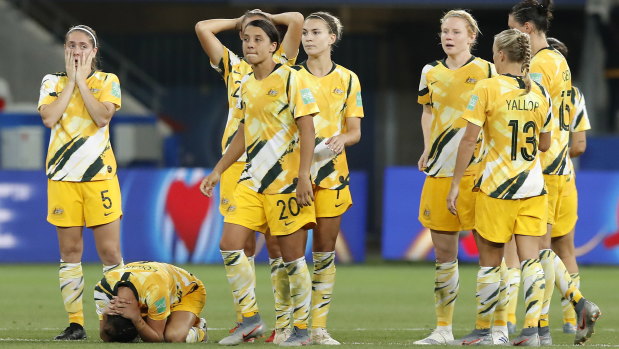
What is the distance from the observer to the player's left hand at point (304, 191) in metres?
7.43

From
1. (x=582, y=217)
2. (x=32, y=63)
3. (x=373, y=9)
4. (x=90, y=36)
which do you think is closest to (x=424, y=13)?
(x=373, y=9)

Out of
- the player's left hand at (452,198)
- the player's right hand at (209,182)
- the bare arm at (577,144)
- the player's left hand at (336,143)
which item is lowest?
the player's left hand at (452,198)

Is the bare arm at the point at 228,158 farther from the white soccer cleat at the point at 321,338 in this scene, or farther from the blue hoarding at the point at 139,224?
the blue hoarding at the point at 139,224

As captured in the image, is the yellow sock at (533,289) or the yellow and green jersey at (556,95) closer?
the yellow sock at (533,289)

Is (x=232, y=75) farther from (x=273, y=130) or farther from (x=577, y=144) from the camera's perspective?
(x=577, y=144)

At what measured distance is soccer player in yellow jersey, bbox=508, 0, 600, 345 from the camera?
27.2 feet

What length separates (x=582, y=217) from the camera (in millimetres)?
15328

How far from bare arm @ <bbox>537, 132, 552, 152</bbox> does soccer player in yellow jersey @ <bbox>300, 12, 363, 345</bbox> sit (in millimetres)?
1229

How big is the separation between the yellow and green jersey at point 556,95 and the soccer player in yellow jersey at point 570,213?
11.9 inches

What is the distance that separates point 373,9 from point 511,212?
55.8ft

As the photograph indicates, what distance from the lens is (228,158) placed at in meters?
7.89

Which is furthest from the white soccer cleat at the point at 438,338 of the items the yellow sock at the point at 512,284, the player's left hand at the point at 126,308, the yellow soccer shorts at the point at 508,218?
the player's left hand at the point at 126,308

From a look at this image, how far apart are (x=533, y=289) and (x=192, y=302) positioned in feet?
7.48

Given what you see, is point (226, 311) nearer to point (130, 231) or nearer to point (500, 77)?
point (500, 77)
